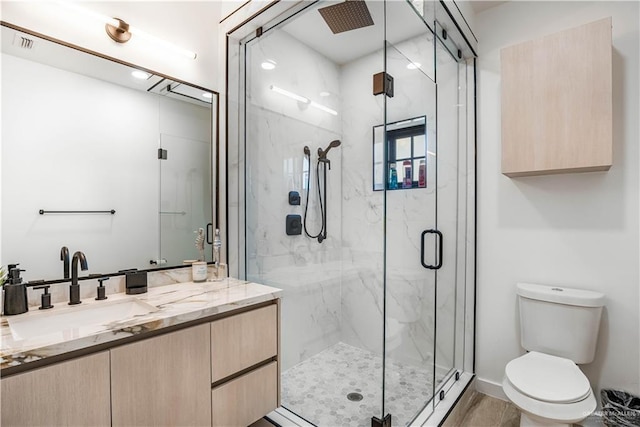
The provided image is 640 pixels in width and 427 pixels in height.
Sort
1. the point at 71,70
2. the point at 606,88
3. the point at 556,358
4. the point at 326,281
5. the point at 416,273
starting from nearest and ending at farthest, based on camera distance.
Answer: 1. the point at 71,70
2. the point at 606,88
3. the point at 556,358
4. the point at 416,273
5. the point at 326,281

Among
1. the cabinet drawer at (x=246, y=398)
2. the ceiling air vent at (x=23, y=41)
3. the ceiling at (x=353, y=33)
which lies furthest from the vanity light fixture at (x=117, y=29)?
the cabinet drawer at (x=246, y=398)

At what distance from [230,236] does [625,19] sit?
2.62 metres

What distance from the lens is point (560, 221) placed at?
202 centimetres

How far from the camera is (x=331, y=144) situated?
8.90 ft

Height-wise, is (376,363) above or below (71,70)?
below

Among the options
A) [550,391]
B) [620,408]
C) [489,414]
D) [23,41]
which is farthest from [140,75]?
[620,408]

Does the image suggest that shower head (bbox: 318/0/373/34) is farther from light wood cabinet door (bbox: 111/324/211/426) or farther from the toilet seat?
the toilet seat

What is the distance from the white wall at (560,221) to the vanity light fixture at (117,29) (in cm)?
208

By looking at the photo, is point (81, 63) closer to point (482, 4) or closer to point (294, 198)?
point (294, 198)

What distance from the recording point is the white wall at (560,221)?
1.81 m

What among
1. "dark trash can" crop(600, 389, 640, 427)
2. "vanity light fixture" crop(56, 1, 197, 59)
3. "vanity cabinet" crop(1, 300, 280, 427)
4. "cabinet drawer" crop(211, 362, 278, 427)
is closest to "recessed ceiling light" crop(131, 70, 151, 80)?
"vanity light fixture" crop(56, 1, 197, 59)

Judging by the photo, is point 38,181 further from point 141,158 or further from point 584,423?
point 584,423

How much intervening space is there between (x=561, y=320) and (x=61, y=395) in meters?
2.32

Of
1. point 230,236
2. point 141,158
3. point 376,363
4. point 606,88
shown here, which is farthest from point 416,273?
point 141,158
